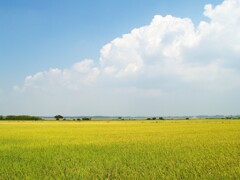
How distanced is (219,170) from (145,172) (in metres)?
1.92

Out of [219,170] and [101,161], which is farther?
[101,161]

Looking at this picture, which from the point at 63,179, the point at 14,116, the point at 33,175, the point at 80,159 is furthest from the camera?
the point at 14,116

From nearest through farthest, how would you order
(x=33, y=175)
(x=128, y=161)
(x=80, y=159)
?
1. (x=33, y=175)
2. (x=128, y=161)
3. (x=80, y=159)

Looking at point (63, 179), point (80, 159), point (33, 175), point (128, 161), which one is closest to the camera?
point (63, 179)

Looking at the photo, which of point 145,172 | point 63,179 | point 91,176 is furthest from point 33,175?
point 145,172

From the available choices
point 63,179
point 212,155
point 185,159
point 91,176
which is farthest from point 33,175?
point 212,155

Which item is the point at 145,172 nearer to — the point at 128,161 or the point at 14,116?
the point at 128,161

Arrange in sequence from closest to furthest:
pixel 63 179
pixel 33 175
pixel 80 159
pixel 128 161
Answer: pixel 63 179
pixel 33 175
pixel 128 161
pixel 80 159

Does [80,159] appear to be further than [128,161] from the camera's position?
Yes

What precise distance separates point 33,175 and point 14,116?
102 m

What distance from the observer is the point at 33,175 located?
743 centimetres

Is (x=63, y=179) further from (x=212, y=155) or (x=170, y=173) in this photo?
(x=212, y=155)

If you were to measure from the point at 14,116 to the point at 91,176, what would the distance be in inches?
4037

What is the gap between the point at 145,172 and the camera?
24.5 ft
